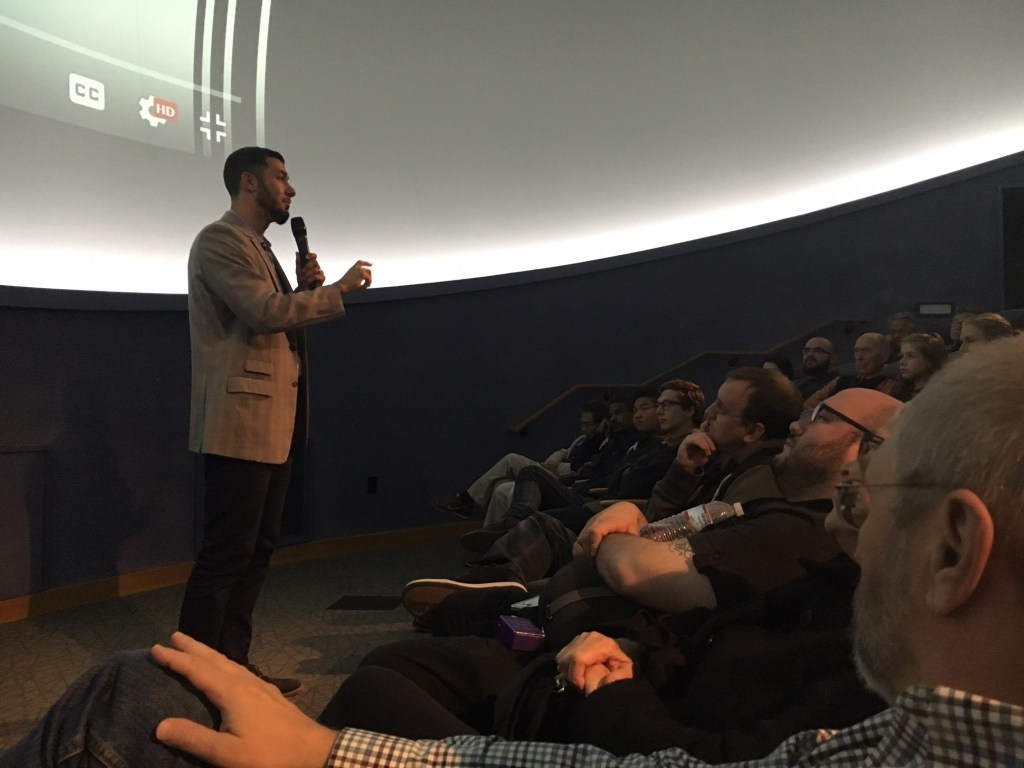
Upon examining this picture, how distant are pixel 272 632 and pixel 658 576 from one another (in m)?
1.67

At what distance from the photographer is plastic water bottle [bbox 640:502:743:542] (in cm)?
141

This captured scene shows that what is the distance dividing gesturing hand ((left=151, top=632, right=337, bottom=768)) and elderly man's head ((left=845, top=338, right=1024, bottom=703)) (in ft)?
1.50

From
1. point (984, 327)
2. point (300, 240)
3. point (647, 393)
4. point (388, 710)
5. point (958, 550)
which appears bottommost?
point (388, 710)

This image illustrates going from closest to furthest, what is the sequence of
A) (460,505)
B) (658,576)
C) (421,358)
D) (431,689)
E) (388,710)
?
(388,710), (431,689), (658,576), (460,505), (421,358)

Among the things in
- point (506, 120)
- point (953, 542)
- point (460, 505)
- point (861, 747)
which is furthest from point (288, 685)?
point (506, 120)

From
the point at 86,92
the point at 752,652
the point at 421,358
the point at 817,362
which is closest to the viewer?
the point at 752,652

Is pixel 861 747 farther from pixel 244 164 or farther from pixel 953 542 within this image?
pixel 244 164

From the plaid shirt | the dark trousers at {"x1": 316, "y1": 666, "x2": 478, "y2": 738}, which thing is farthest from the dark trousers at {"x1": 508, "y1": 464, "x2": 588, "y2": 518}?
the plaid shirt

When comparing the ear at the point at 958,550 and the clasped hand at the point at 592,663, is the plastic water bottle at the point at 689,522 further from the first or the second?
the ear at the point at 958,550

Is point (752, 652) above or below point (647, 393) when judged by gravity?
below

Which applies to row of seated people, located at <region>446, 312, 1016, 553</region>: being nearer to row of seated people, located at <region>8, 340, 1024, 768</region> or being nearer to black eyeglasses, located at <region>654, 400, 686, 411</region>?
black eyeglasses, located at <region>654, 400, 686, 411</region>

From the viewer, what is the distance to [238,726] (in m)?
0.57

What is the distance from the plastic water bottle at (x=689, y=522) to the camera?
141 cm

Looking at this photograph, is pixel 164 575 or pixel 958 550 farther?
pixel 164 575
